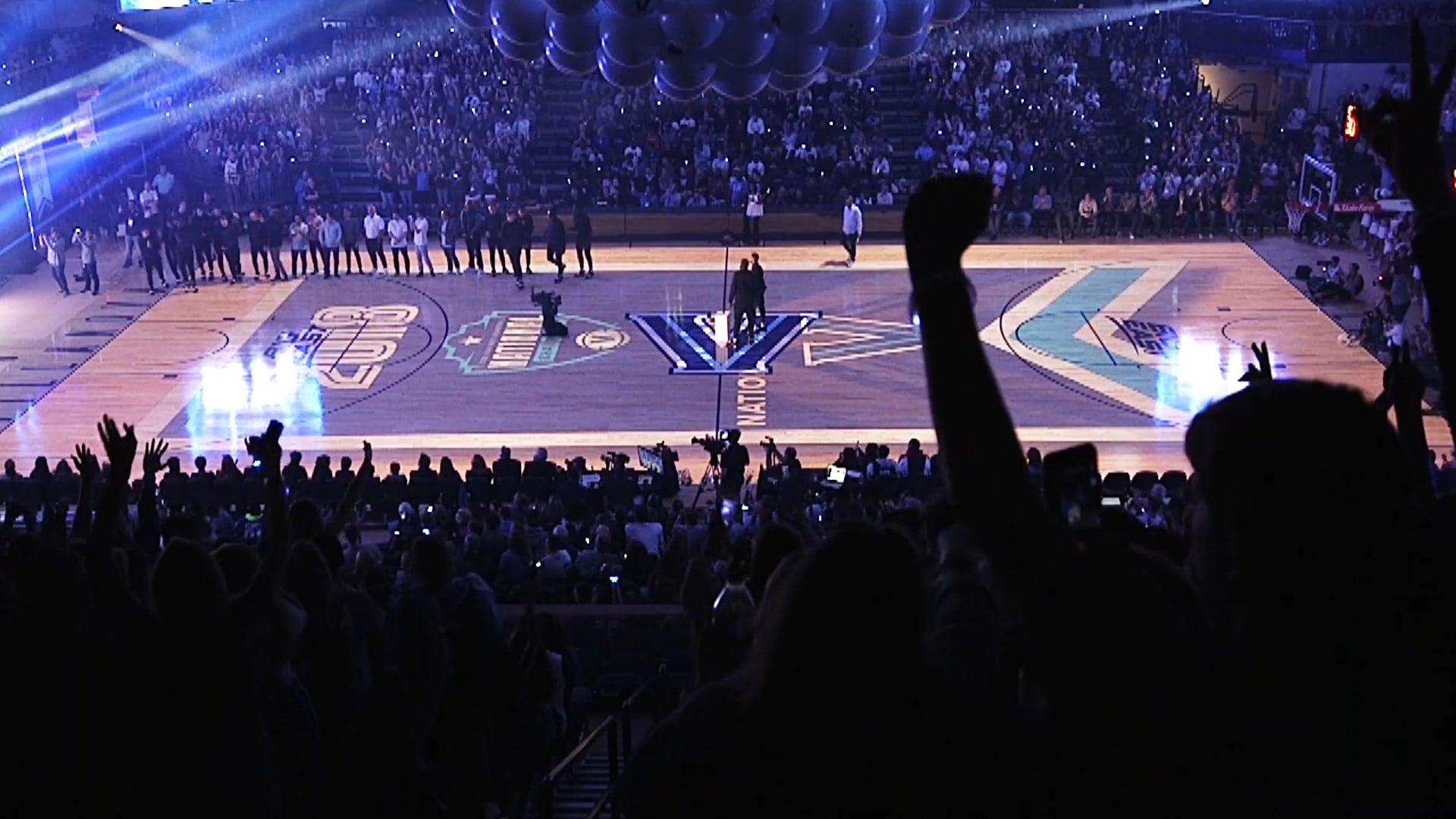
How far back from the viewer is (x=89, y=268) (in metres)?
24.0

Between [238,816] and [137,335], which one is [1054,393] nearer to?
[137,335]

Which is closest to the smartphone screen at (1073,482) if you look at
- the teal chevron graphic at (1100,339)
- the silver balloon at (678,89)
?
the silver balloon at (678,89)

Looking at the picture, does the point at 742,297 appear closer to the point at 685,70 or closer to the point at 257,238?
the point at 257,238

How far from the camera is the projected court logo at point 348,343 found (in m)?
19.6

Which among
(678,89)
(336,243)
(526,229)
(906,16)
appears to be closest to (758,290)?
(526,229)

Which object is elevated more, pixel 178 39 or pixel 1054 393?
pixel 178 39

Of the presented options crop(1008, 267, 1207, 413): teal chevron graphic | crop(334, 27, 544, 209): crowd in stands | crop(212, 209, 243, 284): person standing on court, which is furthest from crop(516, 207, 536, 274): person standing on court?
crop(1008, 267, 1207, 413): teal chevron graphic

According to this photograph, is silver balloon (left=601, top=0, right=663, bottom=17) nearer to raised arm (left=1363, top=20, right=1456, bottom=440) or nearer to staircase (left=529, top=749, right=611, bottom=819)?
staircase (left=529, top=749, right=611, bottom=819)

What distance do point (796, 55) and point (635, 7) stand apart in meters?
1.53

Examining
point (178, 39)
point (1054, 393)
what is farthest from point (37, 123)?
point (1054, 393)

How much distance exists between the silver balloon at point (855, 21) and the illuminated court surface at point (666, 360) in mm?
5427

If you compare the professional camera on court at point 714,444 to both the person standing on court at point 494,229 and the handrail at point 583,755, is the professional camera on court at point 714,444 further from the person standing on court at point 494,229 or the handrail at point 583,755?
the person standing on court at point 494,229

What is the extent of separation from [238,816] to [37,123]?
28063 mm

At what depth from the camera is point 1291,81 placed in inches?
1182
